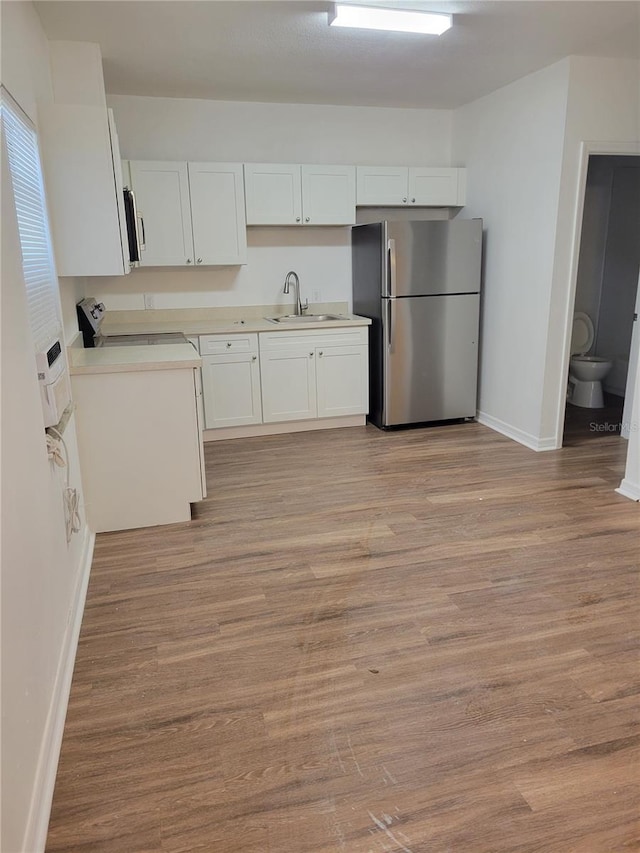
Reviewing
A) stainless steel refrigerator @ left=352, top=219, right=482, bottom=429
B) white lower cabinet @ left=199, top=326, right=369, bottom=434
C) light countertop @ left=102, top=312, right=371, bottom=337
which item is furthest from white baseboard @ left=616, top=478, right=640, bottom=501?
light countertop @ left=102, top=312, right=371, bottom=337

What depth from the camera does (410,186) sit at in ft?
16.0

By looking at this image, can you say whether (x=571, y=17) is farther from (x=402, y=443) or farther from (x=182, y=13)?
(x=402, y=443)

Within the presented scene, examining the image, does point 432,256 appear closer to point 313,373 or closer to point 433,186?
point 433,186

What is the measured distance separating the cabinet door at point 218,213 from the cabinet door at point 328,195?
0.51 meters

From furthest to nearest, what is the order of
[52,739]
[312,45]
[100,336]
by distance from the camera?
1. [100,336]
2. [312,45]
3. [52,739]

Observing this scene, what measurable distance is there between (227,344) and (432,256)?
167 centimetres

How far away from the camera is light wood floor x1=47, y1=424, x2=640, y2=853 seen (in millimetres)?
1525

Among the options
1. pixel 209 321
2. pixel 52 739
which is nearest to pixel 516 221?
pixel 209 321

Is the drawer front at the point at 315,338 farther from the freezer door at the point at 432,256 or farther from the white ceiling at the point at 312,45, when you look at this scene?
the white ceiling at the point at 312,45

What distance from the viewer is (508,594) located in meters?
2.51

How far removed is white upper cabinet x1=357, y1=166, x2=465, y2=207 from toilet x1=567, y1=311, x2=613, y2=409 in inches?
66.6

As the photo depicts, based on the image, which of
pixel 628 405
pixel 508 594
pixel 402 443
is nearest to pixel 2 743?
pixel 508 594

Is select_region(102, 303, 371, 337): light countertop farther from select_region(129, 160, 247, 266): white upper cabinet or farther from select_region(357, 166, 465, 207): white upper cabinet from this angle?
select_region(357, 166, 465, 207): white upper cabinet

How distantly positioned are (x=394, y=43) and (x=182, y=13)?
1.18 metres
